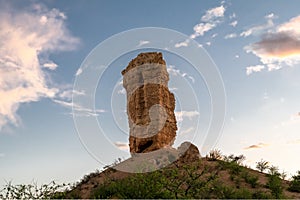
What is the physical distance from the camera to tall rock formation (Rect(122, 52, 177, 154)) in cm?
3014

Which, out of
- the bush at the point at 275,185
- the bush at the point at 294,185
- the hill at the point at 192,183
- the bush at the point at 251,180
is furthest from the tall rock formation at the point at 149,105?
the bush at the point at 294,185

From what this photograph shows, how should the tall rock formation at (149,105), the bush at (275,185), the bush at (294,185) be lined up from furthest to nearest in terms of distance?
the tall rock formation at (149,105)
the bush at (294,185)
the bush at (275,185)

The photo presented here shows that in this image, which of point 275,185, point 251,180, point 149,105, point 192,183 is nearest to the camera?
point 192,183

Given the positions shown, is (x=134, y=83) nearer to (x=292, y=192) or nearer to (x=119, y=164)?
(x=119, y=164)

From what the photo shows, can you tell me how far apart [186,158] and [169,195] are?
16007 mm

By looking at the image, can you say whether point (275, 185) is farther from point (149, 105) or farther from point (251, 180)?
point (149, 105)

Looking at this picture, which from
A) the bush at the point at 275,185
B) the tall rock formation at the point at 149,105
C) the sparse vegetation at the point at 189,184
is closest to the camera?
the sparse vegetation at the point at 189,184

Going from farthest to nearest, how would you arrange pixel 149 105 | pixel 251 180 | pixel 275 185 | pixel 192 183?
1. pixel 149 105
2. pixel 251 180
3. pixel 275 185
4. pixel 192 183

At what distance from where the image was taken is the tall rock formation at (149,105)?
3014cm

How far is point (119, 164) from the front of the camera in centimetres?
3152

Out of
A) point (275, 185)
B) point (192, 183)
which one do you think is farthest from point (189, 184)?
point (275, 185)

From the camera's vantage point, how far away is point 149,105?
30484mm

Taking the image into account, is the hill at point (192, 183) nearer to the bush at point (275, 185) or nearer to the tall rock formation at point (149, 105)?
the bush at point (275, 185)

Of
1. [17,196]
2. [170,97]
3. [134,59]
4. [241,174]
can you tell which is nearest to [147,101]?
[170,97]
